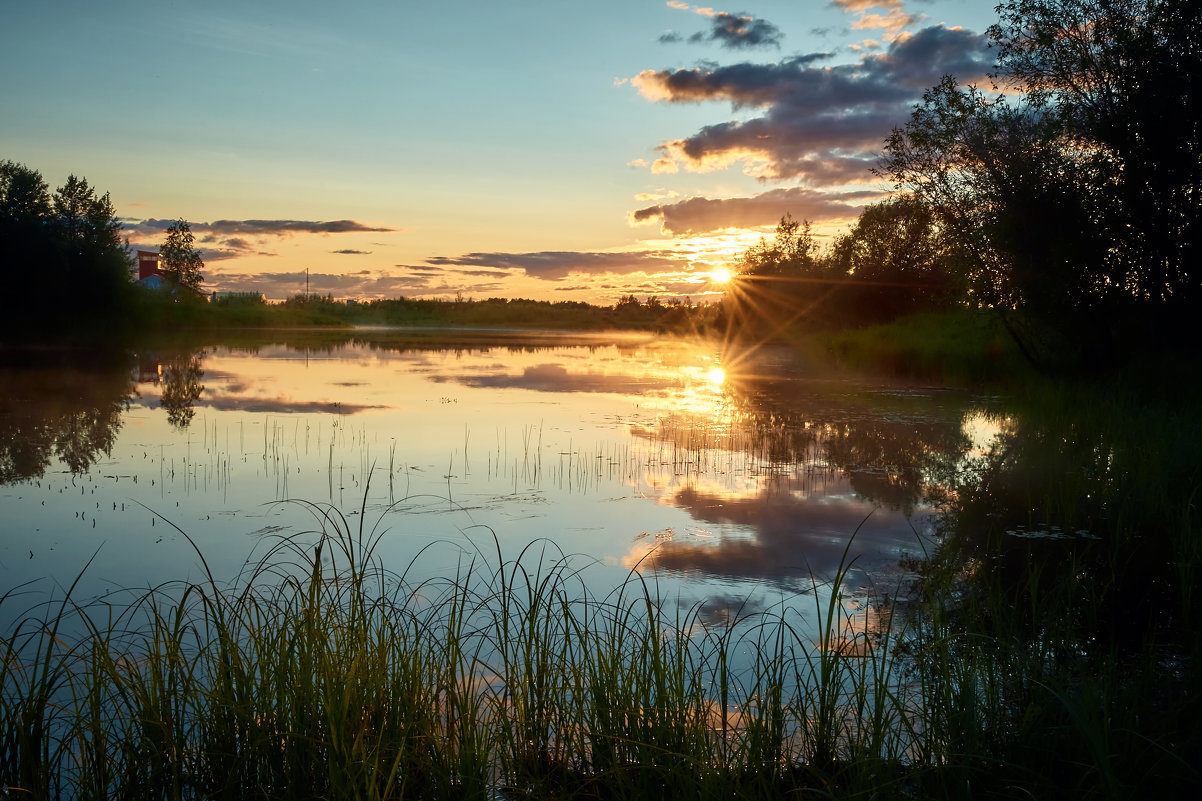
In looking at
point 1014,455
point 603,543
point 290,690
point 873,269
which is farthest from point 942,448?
point 873,269

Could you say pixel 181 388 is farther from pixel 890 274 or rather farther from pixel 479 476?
pixel 890 274

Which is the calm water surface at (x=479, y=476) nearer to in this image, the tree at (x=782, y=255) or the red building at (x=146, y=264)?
the tree at (x=782, y=255)

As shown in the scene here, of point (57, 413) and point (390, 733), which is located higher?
point (57, 413)

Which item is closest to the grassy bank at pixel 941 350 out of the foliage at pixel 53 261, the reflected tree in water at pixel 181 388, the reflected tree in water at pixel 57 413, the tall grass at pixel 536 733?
the reflected tree in water at pixel 181 388

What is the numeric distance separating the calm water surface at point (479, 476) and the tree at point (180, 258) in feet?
174

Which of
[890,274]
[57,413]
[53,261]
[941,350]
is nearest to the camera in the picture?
[57,413]

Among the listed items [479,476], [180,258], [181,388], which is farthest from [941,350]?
[180,258]

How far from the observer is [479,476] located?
1080cm

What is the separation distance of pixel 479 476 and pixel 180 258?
69.3m

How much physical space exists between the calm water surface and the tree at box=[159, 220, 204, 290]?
174ft

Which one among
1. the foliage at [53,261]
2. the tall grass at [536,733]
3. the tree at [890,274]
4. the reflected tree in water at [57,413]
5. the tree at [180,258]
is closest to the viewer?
the tall grass at [536,733]

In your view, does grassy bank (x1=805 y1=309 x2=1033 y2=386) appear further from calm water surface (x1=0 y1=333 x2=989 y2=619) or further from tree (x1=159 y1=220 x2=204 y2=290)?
tree (x1=159 y1=220 x2=204 y2=290)

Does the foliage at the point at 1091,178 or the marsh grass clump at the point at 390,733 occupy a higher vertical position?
the foliage at the point at 1091,178

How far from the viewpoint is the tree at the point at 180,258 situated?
2753 inches
